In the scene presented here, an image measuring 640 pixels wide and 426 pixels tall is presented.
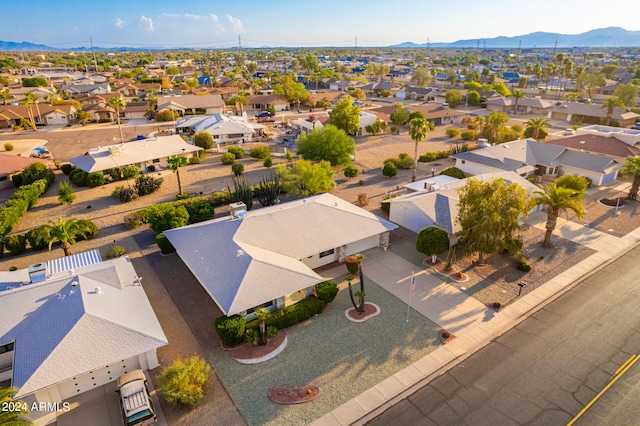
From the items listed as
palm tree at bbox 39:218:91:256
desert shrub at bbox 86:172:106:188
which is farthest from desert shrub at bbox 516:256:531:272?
desert shrub at bbox 86:172:106:188

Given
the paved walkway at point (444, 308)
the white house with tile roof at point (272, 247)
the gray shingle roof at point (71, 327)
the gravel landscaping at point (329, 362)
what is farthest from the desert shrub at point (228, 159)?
the gravel landscaping at point (329, 362)

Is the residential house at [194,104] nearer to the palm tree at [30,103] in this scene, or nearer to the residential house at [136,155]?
the palm tree at [30,103]

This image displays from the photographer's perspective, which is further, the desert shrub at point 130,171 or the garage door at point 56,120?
the garage door at point 56,120

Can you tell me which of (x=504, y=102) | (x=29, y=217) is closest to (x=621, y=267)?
(x=29, y=217)

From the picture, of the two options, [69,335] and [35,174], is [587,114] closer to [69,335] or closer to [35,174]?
[69,335]

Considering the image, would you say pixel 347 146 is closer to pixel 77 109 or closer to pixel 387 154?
pixel 387 154

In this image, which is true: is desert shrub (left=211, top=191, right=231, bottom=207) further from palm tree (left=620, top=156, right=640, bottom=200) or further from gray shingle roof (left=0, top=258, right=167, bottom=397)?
palm tree (left=620, top=156, right=640, bottom=200)

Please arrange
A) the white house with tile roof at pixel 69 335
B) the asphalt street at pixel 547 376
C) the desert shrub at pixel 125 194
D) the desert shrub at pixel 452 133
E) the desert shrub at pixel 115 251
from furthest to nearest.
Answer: the desert shrub at pixel 452 133 → the desert shrub at pixel 125 194 → the desert shrub at pixel 115 251 → the asphalt street at pixel 547 376 → the white house with tile roof at pixel 69 335
